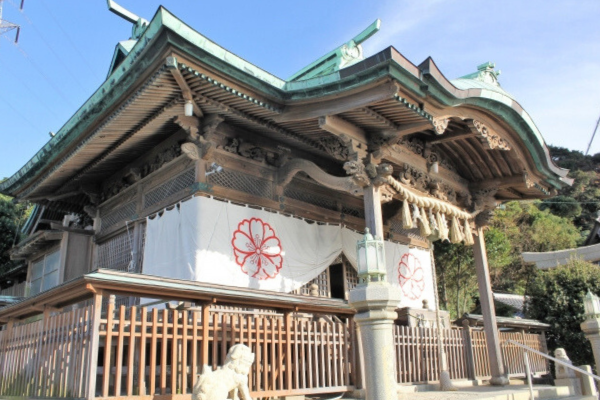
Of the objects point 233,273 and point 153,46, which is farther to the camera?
point 233,273

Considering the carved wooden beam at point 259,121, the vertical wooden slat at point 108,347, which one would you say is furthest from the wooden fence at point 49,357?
the carved wooden beam at point 259,121

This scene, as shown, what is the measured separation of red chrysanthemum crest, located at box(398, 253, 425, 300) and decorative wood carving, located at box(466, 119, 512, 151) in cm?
355

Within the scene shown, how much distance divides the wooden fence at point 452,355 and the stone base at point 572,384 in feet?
3.86

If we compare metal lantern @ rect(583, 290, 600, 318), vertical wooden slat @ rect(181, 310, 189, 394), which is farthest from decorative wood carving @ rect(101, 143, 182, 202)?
metal lantern @ rect(583, 290, 600, 318)

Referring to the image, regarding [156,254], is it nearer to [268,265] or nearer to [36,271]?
[268,265]

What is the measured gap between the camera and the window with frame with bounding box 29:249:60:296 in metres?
11.1

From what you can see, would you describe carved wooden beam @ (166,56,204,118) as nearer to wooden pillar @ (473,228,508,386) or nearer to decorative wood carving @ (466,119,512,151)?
decorative wood carving @ (466,119,512,151)

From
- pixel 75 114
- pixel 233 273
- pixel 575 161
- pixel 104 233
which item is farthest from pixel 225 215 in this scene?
pixel 575 161

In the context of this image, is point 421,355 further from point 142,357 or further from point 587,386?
point 142,357

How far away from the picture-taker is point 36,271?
12.3 meters

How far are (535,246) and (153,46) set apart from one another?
3054 cm

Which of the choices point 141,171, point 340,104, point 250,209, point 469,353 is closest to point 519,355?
point 469,353

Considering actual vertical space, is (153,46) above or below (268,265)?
above

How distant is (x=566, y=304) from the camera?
14.9 meters
